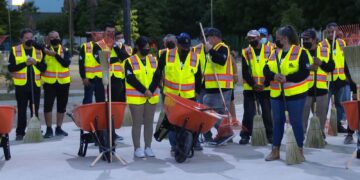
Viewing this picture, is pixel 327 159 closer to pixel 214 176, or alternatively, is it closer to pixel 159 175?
pixel 214 176

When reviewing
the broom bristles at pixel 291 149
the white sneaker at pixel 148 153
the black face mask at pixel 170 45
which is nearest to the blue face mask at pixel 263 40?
the black face mask at pixel 170 45

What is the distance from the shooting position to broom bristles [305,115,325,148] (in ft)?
29.4

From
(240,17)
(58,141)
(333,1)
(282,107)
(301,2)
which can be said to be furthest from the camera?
(240,17)

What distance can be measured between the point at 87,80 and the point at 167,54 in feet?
8.19

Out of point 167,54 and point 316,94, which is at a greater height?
point 167,54

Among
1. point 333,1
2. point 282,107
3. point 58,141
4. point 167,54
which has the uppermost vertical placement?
point 333,1

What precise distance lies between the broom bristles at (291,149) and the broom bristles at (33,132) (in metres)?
4.44

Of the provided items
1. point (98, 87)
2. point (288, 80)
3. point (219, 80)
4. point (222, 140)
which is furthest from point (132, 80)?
point (98, 87)

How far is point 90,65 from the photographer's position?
10.5 m

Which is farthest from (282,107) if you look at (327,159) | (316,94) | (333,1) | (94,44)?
(333,1)

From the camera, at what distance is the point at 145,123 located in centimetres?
848

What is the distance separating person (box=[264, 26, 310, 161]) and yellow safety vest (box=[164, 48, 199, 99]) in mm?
1201

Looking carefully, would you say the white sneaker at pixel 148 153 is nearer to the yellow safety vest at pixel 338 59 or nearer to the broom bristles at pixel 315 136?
the broom bristles at pixel 315 136

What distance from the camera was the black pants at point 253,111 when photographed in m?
9.58
